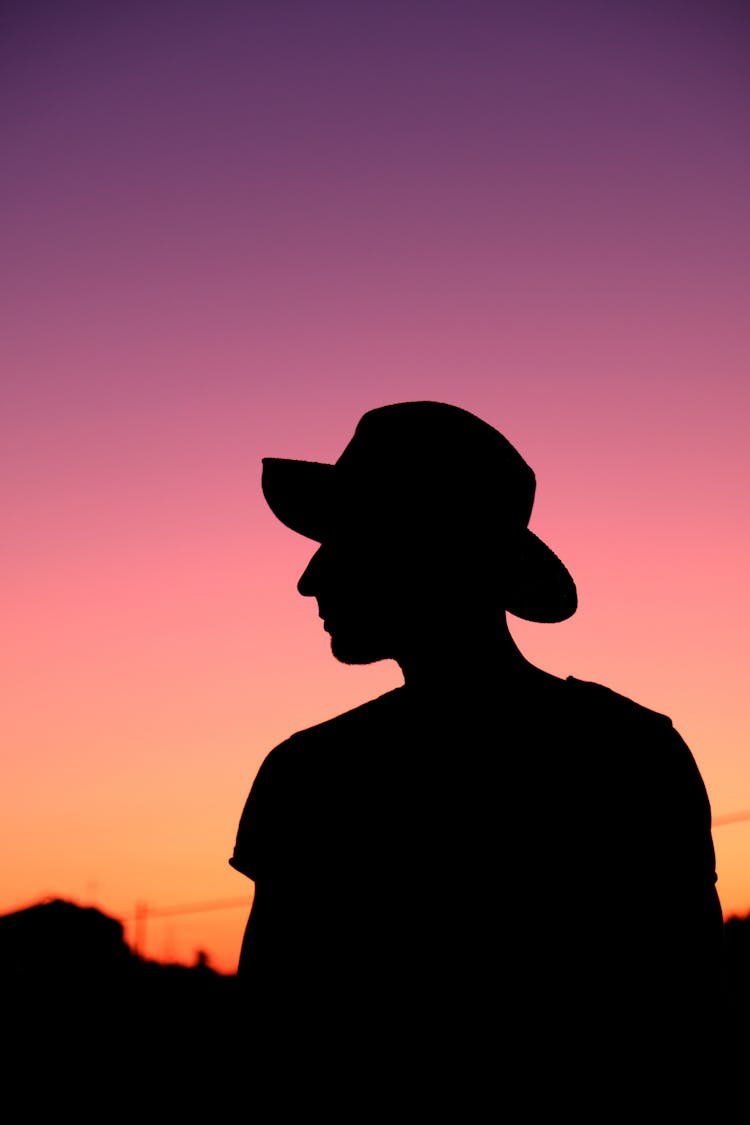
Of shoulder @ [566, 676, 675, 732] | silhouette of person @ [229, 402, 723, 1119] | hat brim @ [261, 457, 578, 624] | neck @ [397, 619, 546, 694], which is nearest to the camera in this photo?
silhouette of person @ [229, 402, 723, 1119]

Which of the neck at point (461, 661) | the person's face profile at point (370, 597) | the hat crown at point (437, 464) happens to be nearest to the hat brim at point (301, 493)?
the hat crown at point (437, 464)

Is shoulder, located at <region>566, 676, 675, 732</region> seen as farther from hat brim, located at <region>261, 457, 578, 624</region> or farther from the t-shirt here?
hat brim, located at <region>261, 457, 578, 624</region>

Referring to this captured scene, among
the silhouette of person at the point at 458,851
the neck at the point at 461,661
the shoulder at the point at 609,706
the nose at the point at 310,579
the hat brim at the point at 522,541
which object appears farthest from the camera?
the hat brim at the point at 522,541

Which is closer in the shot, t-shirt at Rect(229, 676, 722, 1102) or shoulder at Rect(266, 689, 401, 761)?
t-shirt at Rect(229, 676, 722, 1102)

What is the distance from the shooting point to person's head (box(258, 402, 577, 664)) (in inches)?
94.3

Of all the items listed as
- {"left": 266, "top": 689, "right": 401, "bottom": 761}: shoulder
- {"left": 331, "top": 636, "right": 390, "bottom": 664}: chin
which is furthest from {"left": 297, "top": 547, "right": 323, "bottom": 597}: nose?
{"left": 266, "top": 689, "right": 401, "bottom": 761}: shoulder

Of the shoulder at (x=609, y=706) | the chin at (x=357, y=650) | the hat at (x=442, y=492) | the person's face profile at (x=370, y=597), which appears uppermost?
the hat at (x=442, y=492)

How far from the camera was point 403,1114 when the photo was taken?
5.97 ft

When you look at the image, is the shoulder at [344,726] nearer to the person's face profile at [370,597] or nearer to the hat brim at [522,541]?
the person's face profile at [370,597]

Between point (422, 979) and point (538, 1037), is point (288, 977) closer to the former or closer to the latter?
point (422, 979)

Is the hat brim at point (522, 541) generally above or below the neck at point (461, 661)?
above

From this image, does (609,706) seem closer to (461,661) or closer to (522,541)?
(461,661)

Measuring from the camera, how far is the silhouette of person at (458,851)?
1.86 m

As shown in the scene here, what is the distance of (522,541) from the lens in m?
2.65
